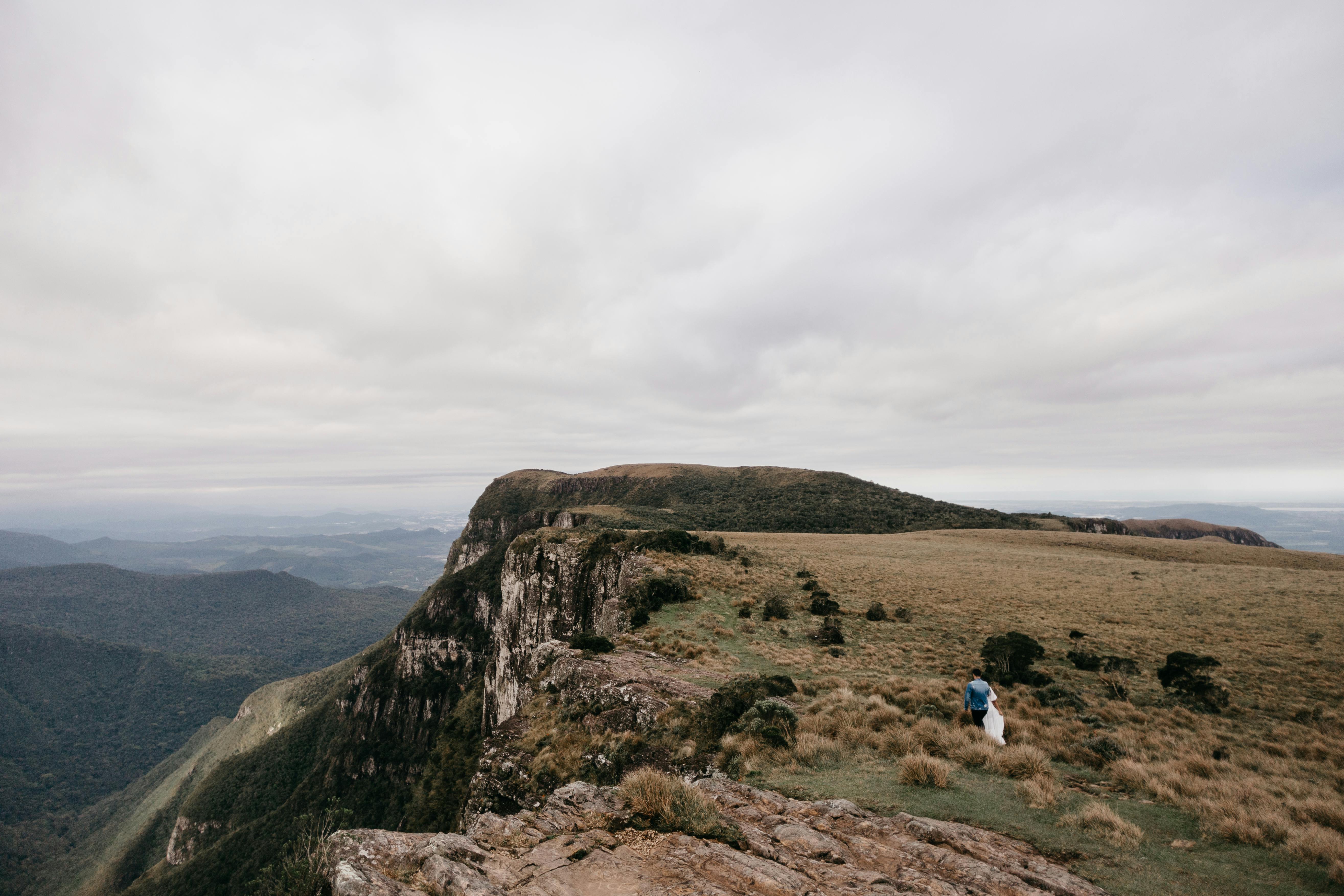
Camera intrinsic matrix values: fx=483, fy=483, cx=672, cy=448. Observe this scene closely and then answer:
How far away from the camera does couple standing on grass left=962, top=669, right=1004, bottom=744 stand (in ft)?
34.9

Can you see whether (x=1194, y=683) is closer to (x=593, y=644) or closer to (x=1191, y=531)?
(x=593, y=644)

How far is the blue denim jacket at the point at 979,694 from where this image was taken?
1077cm

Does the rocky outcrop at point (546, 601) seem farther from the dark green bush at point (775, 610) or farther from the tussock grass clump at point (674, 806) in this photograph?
the tussock grass clump at point (674, 806)

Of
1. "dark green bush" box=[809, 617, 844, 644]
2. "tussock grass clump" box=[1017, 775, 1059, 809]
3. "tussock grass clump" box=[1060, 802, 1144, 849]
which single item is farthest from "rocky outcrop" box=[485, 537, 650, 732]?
"tussock grass clump" box=[1060, 802, 1144, 849]

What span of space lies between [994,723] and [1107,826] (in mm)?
3639

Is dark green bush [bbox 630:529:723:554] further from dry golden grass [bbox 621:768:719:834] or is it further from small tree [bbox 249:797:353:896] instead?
small tree [bbox 249:797:353:896]

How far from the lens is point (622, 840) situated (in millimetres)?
7328

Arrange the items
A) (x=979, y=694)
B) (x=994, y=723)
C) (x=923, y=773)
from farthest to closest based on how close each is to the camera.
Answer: (x=979, y=694)
(x=994, y=723)
(x=923, y=773)

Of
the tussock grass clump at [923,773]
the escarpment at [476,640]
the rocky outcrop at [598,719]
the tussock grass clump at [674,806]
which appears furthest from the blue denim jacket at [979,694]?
the escarpment at [476,640]

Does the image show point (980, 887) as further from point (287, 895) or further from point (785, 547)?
point (785, 547)

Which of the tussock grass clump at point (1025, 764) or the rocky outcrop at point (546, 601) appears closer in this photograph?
the tussock grass clump at point (1025, 764)

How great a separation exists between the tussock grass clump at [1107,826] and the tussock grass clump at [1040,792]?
0.32 meters

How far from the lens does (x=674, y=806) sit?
773 cm

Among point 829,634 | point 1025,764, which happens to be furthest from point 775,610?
point 1025,764
